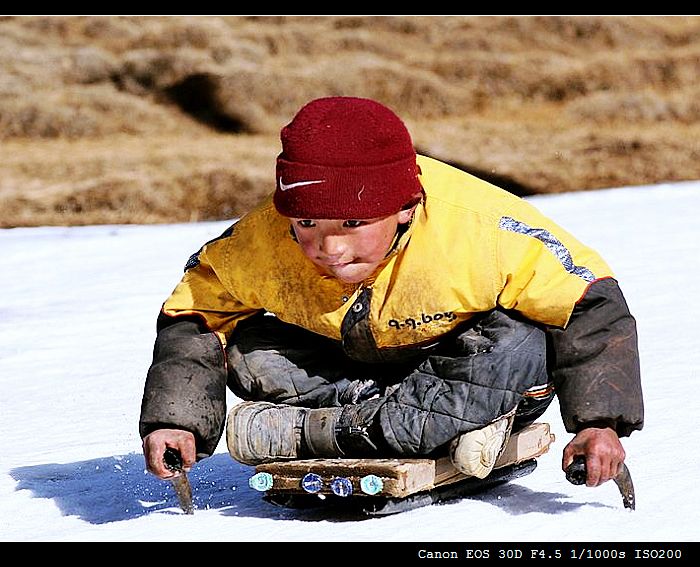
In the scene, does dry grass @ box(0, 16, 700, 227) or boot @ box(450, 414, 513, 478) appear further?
dry grass @ box(0, 16, 700, 227)

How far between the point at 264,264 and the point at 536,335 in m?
Answer: 0.39

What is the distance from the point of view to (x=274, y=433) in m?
1.79

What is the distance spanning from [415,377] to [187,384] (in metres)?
0.31

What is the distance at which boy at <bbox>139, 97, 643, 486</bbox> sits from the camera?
65.1 inches

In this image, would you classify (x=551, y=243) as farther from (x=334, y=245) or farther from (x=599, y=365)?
(x=334, y=245)

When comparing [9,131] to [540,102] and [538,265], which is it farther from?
[538,265]

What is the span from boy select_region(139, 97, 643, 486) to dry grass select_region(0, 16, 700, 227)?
599cm

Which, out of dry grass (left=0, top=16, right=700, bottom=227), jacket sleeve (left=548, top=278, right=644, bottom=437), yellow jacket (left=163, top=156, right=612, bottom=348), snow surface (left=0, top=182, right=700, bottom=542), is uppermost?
yellow jacket (left=163, top=156, right=612, bottom=348)

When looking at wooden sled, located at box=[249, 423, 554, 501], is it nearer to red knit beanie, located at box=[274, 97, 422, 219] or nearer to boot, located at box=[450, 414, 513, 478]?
boot, located at box=[450, 414, 513, 478]

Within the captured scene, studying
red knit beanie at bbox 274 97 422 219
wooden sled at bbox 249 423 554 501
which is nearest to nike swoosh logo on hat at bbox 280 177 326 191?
red knit beanie at bbox 274 97 422 219

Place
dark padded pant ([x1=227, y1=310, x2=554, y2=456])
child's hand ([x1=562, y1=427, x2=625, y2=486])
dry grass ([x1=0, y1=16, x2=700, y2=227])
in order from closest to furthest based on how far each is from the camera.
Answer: child's hand ([x1=562, y1=427, x2=625, y2=486]) → dark padded pant ([x1=227, y1=310, x2=554, y2=456]) → dry grass ([x1=0, y1=16, x2=700, y2=227])

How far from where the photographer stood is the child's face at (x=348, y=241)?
1669 mm

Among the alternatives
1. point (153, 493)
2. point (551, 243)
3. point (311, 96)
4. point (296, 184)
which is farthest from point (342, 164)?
point (311, 96)
